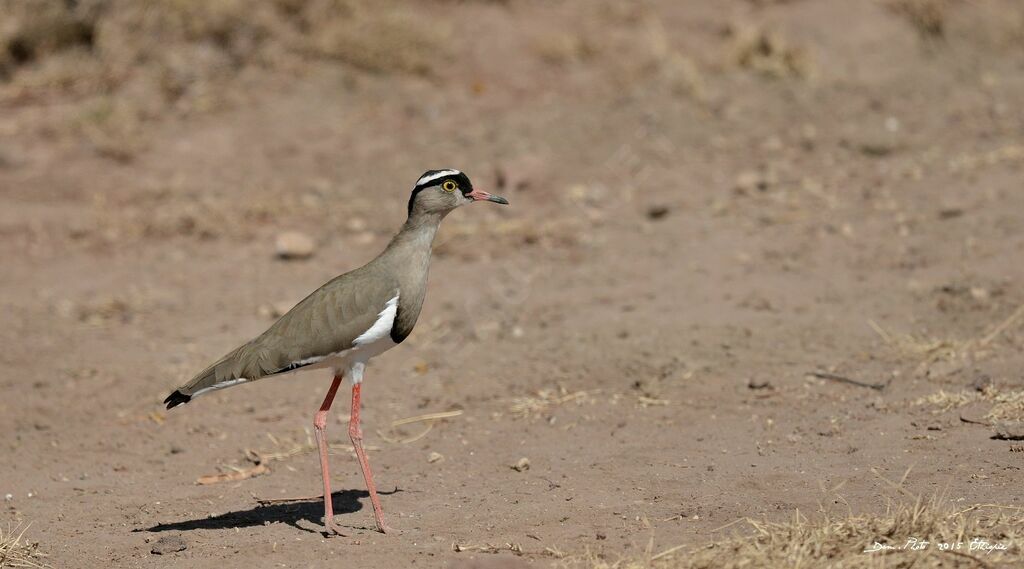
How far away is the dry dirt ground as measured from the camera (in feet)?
20.0

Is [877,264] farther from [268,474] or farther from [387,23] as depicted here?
[387,23]

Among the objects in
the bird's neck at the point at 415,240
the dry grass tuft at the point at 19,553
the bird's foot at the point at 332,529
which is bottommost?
the bird's foot at the point at 332,529

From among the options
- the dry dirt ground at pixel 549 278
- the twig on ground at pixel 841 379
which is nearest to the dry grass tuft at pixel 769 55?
the dry dirt ground at pixel 549 278

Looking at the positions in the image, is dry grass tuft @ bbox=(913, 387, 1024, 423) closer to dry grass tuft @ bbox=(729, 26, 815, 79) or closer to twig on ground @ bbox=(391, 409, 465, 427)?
twig on ground @ bbox=(391, 409, 465, 427)

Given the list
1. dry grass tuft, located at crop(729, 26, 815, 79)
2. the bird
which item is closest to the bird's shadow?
the bird

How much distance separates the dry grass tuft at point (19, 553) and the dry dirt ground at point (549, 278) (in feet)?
0.25

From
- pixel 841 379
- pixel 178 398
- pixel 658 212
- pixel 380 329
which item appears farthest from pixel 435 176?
pixel 658 212

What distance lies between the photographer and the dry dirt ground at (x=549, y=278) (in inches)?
240

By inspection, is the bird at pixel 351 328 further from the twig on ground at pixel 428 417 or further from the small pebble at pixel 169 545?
the twig on ground at pixel 428 417

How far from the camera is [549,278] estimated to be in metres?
A: 9.55

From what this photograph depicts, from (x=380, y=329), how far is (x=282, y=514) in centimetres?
112

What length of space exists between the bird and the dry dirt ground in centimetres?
64

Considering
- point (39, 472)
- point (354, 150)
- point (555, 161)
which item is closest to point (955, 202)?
point (555, 161)

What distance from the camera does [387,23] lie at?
13.0 m
